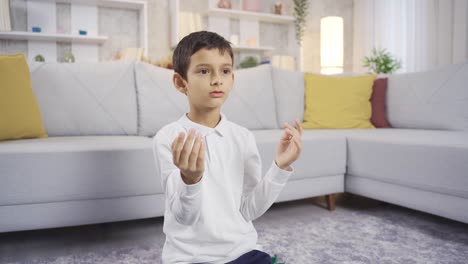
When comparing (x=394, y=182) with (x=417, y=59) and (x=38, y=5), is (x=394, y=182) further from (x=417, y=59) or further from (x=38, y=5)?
(x=38, y=5)

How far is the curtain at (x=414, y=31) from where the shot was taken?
3.68m

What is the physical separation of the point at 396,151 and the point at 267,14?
3.28 m

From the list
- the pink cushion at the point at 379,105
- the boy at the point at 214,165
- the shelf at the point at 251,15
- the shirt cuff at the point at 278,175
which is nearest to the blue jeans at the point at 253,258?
the boy at the point at 214,165

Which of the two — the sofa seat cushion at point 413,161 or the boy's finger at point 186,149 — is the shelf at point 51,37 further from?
the boy's finger at point 186,149

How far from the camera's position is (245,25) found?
471 centimetres

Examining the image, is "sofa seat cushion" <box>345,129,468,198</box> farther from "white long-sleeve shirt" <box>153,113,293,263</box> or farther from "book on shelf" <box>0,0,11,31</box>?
"book on shelf" <box>0,0,11,31</box>

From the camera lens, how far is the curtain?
12.1 ft

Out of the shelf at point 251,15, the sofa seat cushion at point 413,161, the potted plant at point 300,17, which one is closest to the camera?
the sofa seat cushion at point 413,161

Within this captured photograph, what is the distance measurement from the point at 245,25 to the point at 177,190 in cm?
434

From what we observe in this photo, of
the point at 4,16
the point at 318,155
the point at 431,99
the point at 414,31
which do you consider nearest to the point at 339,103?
the point at 431,99

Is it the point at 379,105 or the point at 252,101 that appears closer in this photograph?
the point at 252,101

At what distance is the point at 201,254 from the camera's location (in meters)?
0.73

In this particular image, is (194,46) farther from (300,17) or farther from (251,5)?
(300,17)

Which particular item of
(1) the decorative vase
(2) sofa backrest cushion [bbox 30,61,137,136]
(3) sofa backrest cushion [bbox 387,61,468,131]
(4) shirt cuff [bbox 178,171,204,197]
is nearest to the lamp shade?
(1) the decorative vase
